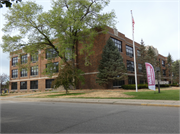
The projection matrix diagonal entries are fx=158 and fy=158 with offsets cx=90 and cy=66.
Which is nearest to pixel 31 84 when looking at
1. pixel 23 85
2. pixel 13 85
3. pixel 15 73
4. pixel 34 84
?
pixel 34 84

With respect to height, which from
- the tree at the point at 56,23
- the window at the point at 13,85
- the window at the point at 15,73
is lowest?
the window at the point at 13,85

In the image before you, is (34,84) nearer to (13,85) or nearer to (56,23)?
(13,85)

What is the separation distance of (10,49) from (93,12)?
15.9 metres

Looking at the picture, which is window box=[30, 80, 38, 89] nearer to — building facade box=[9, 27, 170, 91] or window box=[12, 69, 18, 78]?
building facade box=[9, 27, 170, 91]

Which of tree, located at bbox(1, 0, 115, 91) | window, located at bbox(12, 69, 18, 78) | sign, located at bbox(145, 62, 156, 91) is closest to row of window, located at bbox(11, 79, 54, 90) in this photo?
window, located at bbox(12, 69, 18, 78)

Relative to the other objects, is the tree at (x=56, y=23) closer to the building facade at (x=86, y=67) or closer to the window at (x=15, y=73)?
the building facade at (x=86, y=67)

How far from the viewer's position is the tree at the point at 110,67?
87.2ft

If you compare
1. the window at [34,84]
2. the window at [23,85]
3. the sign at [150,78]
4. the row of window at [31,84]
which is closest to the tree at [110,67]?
the sign at [150,78]

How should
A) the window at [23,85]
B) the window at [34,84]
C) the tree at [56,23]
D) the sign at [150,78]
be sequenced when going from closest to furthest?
the sign at [150,78]
the tree at [56,23]
the window at [34,84]
the window at [23,85]

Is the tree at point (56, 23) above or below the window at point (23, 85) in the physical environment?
above

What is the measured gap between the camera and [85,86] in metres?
31.9

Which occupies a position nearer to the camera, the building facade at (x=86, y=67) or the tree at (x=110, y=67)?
the tree at (x=110, y=67)

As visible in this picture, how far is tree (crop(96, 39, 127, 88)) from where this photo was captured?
26.6 m

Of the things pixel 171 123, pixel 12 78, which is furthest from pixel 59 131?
pixel 12 78
